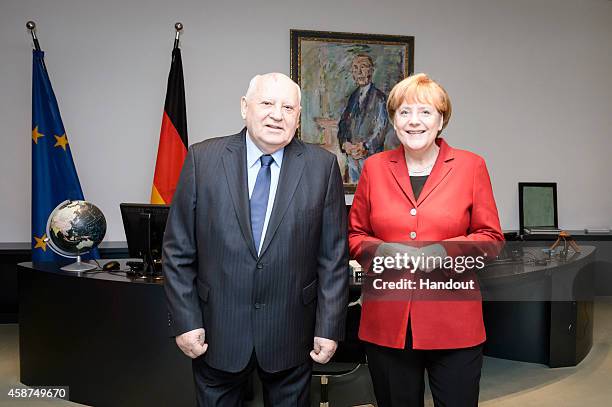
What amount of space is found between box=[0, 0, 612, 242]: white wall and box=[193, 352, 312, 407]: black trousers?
386 cm

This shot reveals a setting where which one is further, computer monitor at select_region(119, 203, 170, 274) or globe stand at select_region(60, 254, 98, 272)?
globe stand at select_region(60, 254, 98, 272)

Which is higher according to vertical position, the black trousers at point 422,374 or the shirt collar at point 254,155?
the shirt collar at point 254,155

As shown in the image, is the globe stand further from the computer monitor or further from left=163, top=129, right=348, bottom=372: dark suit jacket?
left=163, top=129, right=348, bottom=372: dark suit jacket

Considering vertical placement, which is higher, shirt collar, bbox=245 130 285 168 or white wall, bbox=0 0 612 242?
white wall, bbox=0 0 612 242

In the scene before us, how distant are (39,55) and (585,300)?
4749 mm

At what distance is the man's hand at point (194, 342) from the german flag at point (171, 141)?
3419 mm

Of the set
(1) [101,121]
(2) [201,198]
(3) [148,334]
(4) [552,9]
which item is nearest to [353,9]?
(4) [552,9]

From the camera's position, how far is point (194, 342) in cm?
162

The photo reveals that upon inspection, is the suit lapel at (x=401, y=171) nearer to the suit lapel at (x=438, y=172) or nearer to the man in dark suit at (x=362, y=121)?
the suit lapel at (x=438, y=172)

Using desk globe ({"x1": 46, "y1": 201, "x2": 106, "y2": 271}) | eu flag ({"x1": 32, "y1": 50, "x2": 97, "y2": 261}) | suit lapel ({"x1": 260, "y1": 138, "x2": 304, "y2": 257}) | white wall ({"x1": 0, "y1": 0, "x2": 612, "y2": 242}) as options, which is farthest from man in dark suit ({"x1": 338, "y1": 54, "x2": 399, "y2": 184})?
suit lapel ({"x1": 260, "y1": 138, "x2": 304, "y2": 257})

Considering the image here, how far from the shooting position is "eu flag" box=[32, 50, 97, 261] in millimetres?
4664

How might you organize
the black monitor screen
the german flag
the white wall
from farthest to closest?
1. the white wall
2. the german flag
3. the black monitor screen

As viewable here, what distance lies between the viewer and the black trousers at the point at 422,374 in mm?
1704

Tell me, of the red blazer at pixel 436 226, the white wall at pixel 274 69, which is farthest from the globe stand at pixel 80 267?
the red blazer at pixel 436 226
